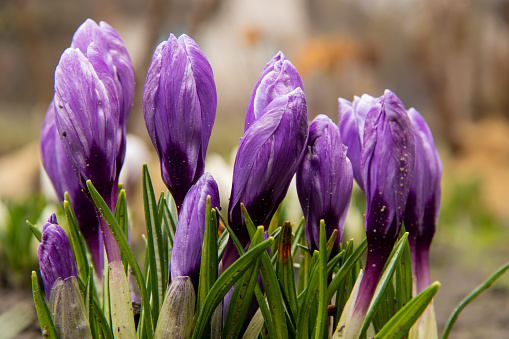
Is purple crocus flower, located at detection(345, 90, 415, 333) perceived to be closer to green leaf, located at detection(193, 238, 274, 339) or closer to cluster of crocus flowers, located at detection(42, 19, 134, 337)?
green leaf, located at detection(193, 238, 274, 339)

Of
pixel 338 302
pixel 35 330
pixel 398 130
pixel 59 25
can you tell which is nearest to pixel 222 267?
pixel 338 302

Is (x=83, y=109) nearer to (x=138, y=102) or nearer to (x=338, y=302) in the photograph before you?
(x=338, y=302)

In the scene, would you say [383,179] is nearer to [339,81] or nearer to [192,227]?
[192,227]

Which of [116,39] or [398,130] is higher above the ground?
[116,39]

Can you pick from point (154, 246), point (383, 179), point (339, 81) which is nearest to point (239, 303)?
point (154, 246)

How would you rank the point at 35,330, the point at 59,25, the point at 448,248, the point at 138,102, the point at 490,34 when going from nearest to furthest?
the point at 35,330
the point at 448,248
the point at 138,102
the point at 490,34
the point at 59,25
